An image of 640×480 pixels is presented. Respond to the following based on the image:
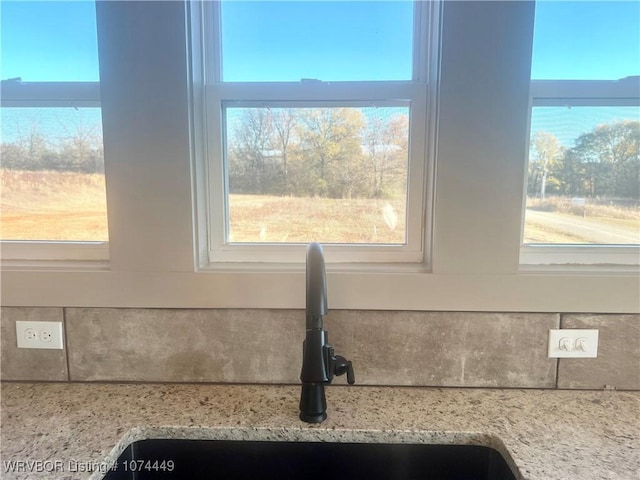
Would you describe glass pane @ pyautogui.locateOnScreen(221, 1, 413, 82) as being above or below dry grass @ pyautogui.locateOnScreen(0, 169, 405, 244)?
above

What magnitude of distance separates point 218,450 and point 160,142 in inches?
30.9

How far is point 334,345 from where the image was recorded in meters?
1.06

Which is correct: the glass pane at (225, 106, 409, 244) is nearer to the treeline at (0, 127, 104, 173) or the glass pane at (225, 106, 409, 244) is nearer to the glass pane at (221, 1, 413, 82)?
the glass pane at (221, 1, 413, 82)

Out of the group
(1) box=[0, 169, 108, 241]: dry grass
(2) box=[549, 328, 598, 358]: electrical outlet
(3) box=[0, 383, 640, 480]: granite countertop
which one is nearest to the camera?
(3) box=[0, 383, 640, 480]: granite countertop

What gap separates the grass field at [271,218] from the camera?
1.12 meters

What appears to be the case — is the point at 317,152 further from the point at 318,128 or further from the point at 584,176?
the point at 584,176

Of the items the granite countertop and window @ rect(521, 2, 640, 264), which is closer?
the granite countertop

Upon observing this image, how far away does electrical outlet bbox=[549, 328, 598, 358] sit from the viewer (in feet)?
3.39

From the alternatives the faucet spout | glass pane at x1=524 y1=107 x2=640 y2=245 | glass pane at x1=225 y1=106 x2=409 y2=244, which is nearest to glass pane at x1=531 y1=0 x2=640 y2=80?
glass pane at x1=524 y1=107 x2=640 y2=245

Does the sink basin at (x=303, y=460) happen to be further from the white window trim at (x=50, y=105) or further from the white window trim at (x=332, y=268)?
the white window trim at (x=50, y=105)

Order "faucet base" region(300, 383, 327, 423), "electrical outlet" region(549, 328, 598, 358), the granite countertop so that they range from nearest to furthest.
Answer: the granite countertop < "faucet base" region(300, 383, 327, 423) < "electrical outlet" region(549, 328, 598, 358)

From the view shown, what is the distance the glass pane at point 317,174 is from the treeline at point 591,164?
0.38m

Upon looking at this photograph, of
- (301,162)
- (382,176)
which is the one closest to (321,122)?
(301,162)

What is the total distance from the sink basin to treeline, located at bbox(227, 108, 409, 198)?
0.67 metres
